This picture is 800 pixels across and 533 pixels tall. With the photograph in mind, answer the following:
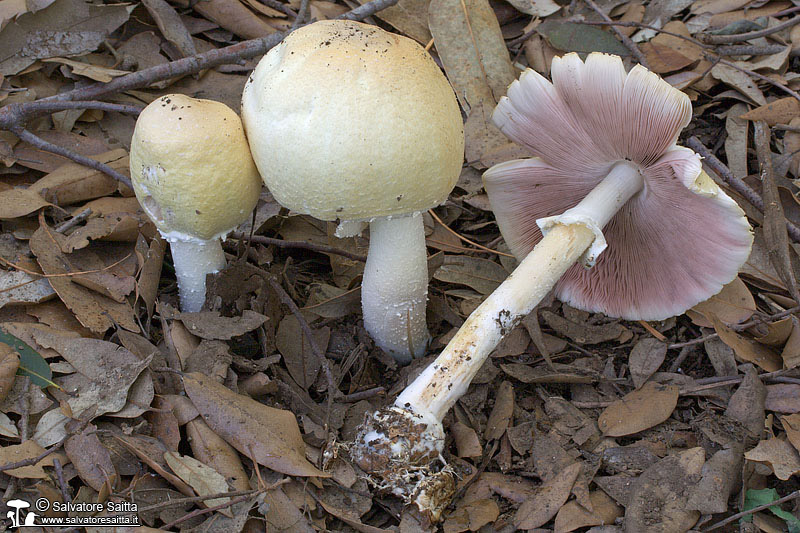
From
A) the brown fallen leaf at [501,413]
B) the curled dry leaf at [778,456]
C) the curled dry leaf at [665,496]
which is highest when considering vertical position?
the curled dry leaf at [778,456]

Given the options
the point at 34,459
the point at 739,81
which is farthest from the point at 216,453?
the point at 739,81

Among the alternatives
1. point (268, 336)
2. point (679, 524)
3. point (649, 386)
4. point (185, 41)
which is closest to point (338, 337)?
point (268, 336)

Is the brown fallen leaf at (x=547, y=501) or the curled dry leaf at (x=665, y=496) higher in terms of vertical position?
the curled dry leaf at (x=665, y=496)

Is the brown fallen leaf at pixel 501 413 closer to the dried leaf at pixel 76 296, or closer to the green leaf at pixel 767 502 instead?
the green leaf at pixel 767 502

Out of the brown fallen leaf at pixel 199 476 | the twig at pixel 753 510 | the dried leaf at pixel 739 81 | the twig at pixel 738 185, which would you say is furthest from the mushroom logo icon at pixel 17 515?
the dried leaf at pixel 739 81

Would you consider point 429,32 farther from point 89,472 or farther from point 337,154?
point 89,472

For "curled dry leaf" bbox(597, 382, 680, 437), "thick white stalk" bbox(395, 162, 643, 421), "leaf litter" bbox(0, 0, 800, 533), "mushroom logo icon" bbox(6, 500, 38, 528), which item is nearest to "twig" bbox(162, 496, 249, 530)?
"leaf litter" bbox(0, 0, 800, 533)

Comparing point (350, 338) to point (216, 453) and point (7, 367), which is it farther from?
point (7, 367)
